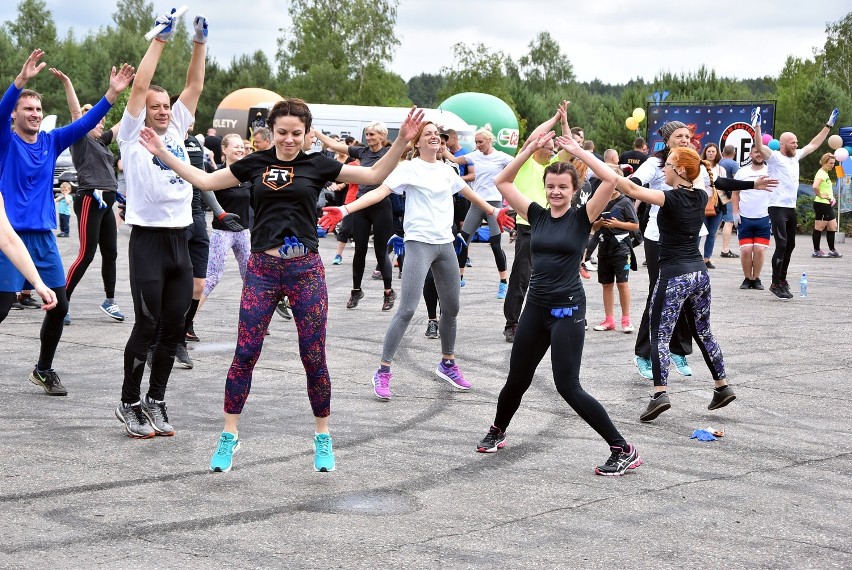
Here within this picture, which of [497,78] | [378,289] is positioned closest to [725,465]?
[378,289]

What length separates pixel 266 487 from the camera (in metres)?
5.55

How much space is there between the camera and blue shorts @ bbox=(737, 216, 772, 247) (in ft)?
47.4

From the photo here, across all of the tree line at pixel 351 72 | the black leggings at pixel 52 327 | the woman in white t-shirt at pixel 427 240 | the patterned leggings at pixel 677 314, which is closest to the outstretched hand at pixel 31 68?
the black leggings at pixel 52 327

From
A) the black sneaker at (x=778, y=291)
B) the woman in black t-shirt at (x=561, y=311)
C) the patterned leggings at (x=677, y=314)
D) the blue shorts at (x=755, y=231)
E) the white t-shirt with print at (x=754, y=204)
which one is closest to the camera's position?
the woman in black t-shirt at (x=561, y=311)

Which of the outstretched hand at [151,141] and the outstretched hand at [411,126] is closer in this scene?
the outstretched hand at [411,126]

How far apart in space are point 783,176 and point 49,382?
10133 millimetres

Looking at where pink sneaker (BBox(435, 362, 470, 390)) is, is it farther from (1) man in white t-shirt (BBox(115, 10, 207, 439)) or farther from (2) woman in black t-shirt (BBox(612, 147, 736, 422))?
(1) man in white t-shirt (BBox(115, 10, 207, 439))

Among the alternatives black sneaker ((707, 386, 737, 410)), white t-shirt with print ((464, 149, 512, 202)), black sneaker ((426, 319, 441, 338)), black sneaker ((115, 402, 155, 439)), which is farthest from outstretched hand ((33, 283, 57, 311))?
white t-shirt with print ((464, 149, 512, 202))

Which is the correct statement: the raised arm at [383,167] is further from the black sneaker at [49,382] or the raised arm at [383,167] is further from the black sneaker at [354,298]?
the black sneaker at [354,298]

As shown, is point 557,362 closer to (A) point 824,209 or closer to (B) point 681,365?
(B) point 681,365

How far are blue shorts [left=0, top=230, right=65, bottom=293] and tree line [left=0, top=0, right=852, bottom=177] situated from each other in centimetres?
3837

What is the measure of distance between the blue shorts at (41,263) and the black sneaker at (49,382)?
0.63m

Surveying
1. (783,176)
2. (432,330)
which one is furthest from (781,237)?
(432,330)

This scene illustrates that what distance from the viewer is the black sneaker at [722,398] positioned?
24.3 feet
